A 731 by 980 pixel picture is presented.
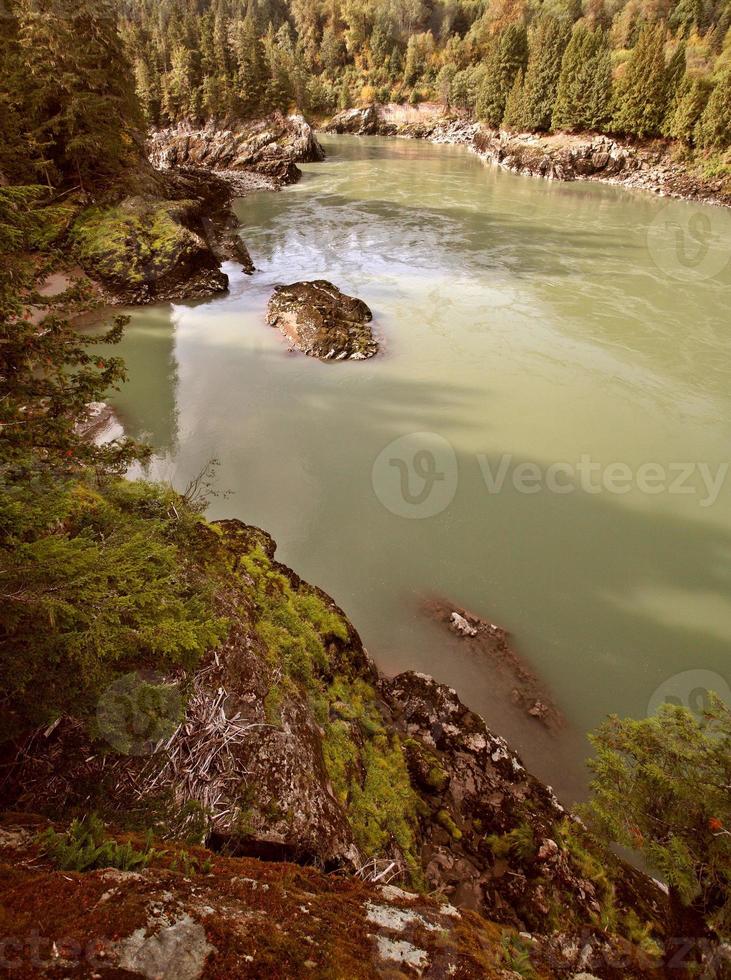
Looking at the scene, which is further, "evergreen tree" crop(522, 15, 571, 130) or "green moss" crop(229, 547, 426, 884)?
"evergreen tree" crop(522, 15, 571, 130)

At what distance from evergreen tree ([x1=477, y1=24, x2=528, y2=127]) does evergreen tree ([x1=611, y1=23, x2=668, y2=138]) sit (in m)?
15.4

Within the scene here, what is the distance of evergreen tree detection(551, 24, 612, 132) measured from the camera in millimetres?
35656

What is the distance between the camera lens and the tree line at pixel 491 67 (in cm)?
3306

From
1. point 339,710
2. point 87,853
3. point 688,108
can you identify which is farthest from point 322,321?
point 688,108

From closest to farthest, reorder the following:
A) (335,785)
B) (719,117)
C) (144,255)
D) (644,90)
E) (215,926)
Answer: (215,926)
(335,785)
(144,255)
(719,117)
(644,90)

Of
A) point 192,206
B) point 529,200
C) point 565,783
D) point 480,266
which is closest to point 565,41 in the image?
point 529,200

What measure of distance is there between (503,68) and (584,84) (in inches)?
563

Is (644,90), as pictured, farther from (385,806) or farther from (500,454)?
(385,806)

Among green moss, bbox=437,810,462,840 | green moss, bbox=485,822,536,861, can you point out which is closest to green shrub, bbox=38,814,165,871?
green moss, bbox=437,810,462,840

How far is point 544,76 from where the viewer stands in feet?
131

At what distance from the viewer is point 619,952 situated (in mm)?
2432

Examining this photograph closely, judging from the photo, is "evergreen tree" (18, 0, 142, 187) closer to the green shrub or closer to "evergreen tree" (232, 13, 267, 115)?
the green shrub

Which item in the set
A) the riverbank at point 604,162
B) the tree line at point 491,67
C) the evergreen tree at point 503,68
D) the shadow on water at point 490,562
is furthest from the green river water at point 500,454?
the evergreen tree at point 503,68

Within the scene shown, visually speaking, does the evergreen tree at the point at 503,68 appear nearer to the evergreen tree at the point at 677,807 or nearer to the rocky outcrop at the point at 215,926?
the evergreen tree at the point at 677,807
